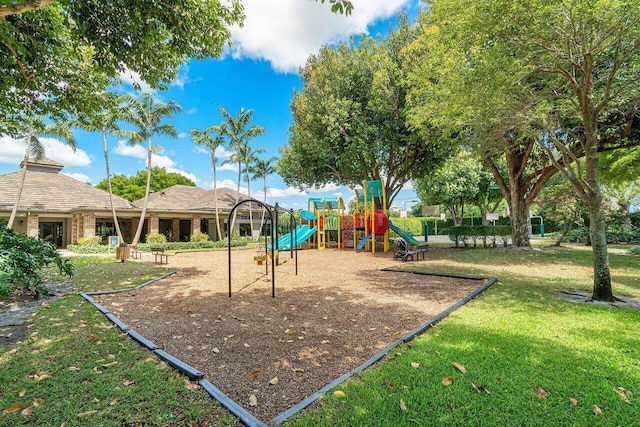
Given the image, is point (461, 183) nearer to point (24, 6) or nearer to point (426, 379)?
point (426, 379)

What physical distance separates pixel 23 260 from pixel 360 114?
48.0ft

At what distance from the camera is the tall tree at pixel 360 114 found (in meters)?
16.1

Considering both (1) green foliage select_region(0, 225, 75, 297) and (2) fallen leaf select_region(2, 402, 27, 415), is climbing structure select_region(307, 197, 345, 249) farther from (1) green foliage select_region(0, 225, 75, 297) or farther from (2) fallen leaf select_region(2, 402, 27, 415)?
(2) fallen leaf select_region(2, 402, 27, 415)

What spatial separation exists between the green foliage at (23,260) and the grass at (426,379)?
131cm

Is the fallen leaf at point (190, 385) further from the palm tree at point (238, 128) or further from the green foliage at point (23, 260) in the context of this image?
the palm tree at point (238, 128)

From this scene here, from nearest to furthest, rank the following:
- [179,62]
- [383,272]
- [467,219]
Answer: [179,62] → [383,272] → [467,219]

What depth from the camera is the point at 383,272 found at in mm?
10445

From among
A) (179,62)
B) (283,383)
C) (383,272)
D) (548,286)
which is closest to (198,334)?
(283,383)

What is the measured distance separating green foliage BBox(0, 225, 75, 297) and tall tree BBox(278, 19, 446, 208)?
486 inches

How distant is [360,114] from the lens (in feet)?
55.1

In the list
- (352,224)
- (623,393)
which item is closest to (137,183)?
(352,224)

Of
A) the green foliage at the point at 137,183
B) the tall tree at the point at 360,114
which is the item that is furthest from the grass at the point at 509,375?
the green foliage at the point at 137,183

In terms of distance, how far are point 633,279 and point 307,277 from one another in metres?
9.01

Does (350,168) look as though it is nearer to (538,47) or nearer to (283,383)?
(538,47)
